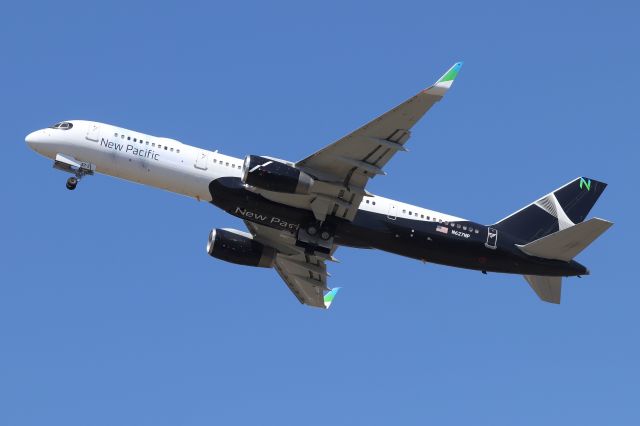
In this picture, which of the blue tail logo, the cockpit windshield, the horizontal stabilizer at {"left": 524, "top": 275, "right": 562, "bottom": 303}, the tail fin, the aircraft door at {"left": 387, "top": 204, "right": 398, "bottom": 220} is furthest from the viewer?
the blue tail logo

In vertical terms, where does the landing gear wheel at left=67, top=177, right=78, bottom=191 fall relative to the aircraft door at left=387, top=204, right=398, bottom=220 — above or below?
below

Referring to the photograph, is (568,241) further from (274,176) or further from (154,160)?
(154,160)

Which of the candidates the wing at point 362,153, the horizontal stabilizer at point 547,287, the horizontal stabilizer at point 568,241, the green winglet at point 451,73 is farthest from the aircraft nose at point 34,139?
the horizontal stabilizer at point 547,287

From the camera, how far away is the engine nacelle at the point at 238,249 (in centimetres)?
7169

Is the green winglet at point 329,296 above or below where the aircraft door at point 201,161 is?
below

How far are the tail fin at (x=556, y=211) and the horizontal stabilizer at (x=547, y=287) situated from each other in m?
2.51

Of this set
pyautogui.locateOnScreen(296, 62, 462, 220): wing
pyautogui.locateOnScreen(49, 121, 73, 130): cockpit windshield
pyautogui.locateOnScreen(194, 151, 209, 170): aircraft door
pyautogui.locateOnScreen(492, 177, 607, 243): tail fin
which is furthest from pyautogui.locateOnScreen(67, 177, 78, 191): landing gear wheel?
pyautogui.locateOnScreen(492, 177, 607, 243): tail fin

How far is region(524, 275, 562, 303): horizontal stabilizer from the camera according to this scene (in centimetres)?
6919

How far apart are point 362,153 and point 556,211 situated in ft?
49.0

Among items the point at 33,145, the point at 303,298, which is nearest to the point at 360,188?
the point at 303,298

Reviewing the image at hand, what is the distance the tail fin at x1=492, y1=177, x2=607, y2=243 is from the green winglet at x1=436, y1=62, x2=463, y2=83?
537 inches

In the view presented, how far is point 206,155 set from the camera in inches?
2601

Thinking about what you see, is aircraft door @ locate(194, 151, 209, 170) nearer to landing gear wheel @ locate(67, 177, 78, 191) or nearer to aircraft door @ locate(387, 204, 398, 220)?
landing gear wheel @ locate(67, 177, 78, 191)

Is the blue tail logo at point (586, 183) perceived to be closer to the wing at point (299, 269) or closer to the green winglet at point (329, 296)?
the wing at point (299, 269)
